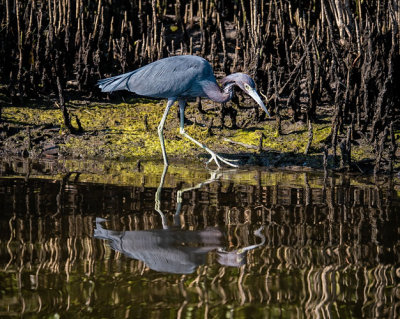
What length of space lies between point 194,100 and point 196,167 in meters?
2.12

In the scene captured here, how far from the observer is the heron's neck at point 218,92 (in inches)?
257

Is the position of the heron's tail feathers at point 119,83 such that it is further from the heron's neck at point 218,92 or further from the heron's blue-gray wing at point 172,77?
the heron's neck at point 218,92

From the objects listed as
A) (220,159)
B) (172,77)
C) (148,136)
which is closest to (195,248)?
(220,159)

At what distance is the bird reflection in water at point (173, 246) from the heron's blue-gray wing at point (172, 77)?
282cm

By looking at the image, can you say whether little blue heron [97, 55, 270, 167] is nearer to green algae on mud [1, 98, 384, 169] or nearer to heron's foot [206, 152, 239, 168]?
heron's foot [206, 152, 239, 168]

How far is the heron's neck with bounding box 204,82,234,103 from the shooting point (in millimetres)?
6516

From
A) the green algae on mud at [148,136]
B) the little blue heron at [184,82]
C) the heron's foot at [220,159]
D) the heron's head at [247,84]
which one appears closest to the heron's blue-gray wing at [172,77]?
the little blue heron at [184,82]

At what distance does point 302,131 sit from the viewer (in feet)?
23.1

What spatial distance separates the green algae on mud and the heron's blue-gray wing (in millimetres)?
567

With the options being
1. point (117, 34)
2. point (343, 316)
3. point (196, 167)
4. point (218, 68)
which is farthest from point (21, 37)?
point (343, 316)

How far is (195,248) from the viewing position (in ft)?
10.8

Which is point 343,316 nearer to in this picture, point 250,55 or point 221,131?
point 221,131

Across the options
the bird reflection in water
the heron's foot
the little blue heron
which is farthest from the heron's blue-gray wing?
the bird reflection in water

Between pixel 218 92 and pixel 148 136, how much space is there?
958mm
